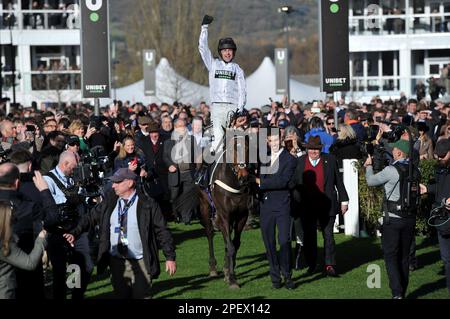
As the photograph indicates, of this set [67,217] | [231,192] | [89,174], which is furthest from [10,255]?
[231,192]

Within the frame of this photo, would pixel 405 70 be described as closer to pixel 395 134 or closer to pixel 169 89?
pixel 169 89

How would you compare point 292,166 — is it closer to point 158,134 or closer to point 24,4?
point 158,134

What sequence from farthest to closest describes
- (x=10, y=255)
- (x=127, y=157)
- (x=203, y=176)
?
(x=127, y=157) < (x=203, y=176) < (x=10, y=255)

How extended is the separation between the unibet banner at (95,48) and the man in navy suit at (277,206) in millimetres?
6326

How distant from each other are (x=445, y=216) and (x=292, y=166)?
2503mm

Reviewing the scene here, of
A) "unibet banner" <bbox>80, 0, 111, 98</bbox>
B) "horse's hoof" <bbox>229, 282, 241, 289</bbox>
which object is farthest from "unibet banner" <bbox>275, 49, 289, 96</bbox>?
"horse's hoof" <bbox>229, 282, 241, 289</bbox>

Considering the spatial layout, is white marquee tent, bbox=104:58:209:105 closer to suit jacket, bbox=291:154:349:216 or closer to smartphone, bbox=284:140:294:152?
smartphone, bbox=284:140:294:152

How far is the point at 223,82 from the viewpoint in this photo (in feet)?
50.4

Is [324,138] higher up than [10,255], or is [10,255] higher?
[324,138]

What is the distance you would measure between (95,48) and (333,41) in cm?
421

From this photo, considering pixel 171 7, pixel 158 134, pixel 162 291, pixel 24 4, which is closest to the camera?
pixel 162 291

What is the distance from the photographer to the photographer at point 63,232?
11.6m

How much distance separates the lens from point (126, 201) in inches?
420

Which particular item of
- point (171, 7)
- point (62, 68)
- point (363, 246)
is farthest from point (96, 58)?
point (171, 7)
